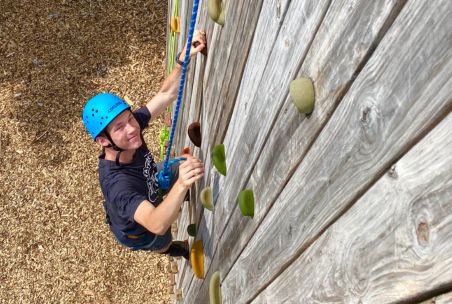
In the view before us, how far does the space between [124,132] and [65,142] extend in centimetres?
243

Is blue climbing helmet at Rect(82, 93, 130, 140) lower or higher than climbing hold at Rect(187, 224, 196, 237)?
higher

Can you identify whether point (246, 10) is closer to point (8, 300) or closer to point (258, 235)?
point (258, 235)

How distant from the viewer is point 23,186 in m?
4.58

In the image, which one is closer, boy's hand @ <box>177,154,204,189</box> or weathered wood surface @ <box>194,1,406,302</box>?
weathered wood surface @ <box>194,1,406,302</box>

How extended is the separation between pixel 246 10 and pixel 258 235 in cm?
72

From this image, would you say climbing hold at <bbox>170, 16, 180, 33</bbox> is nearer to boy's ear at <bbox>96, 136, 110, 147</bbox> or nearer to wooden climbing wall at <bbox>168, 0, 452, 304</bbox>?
boy's ear at <bbox>96, 136, 110, 147</bbox>

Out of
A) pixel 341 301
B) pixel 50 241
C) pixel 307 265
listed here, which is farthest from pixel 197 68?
pixel 50 241

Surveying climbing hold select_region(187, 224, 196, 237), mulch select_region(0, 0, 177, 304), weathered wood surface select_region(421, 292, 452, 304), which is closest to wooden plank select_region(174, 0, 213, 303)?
climbing hold select_region(187, 224, 196, 237)

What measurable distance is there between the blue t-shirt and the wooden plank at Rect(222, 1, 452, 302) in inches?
50.9

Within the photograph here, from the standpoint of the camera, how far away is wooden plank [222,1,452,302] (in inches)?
26.5

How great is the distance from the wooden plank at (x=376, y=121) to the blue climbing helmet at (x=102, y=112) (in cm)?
138

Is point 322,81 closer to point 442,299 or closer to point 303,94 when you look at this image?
point 303,94

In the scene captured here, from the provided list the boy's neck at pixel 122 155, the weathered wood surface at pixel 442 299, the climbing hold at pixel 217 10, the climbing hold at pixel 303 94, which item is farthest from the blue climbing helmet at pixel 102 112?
the weathered wood surface at pixel 442 299

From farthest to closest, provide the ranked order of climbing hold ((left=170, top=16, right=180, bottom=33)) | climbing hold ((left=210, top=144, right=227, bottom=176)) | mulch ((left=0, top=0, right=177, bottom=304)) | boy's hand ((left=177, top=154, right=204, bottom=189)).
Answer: mulch ((left=0, top=0, right=177, bottom=304))
climbing hold ((left=170, top=16, right=180, bottom=33))
boy's hand ((left=177, top=154, right=204, bottom=189))
climbing hold ((left=210, top=144, right=227, bottom=176))
